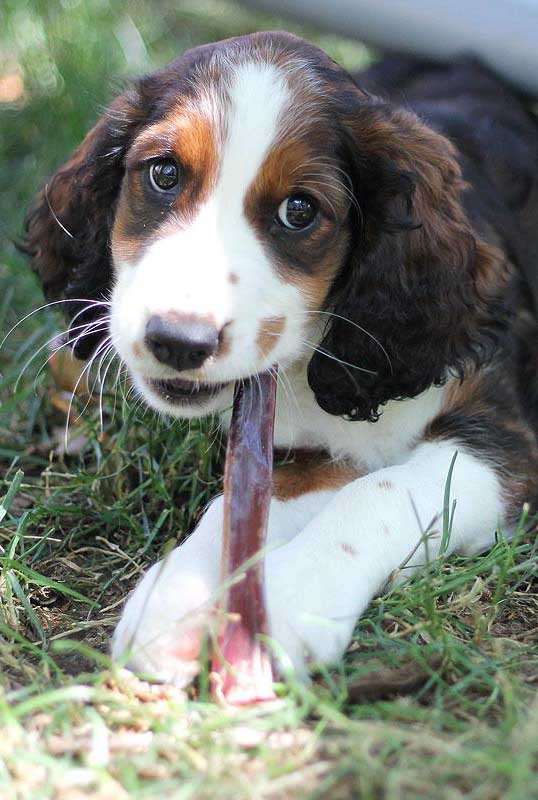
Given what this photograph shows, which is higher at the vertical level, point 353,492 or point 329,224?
point 329,224

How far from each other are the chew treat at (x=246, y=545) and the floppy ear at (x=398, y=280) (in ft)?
1.18

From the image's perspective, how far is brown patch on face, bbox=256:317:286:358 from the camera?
293cm

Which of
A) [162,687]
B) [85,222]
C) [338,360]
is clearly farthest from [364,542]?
[85,222]

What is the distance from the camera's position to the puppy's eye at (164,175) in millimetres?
3115

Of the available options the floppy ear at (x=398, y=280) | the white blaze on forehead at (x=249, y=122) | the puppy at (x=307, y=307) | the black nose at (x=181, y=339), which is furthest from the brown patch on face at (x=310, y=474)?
the white blaze on forehead at (x=249, y=122)

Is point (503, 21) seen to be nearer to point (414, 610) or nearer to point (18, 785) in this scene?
point (414, 610)

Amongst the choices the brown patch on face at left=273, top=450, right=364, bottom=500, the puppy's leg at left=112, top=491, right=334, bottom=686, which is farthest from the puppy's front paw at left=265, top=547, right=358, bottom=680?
the brown patch on face at left=273, top=450, right=364, bottom=500

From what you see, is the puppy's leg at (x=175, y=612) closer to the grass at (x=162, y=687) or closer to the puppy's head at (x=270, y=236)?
the grass at (x=162, y=687)

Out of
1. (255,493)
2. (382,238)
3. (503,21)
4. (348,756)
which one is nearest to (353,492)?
(255,493)

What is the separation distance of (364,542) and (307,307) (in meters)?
0.66

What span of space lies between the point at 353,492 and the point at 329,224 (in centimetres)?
75

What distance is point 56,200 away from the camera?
12.7 ft

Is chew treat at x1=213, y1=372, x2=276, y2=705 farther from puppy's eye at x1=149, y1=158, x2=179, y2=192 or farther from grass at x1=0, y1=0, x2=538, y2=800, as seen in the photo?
puppy's eye at x1=149, y1=158, x2=179, y2=192

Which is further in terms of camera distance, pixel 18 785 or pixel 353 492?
pixel 353 492
